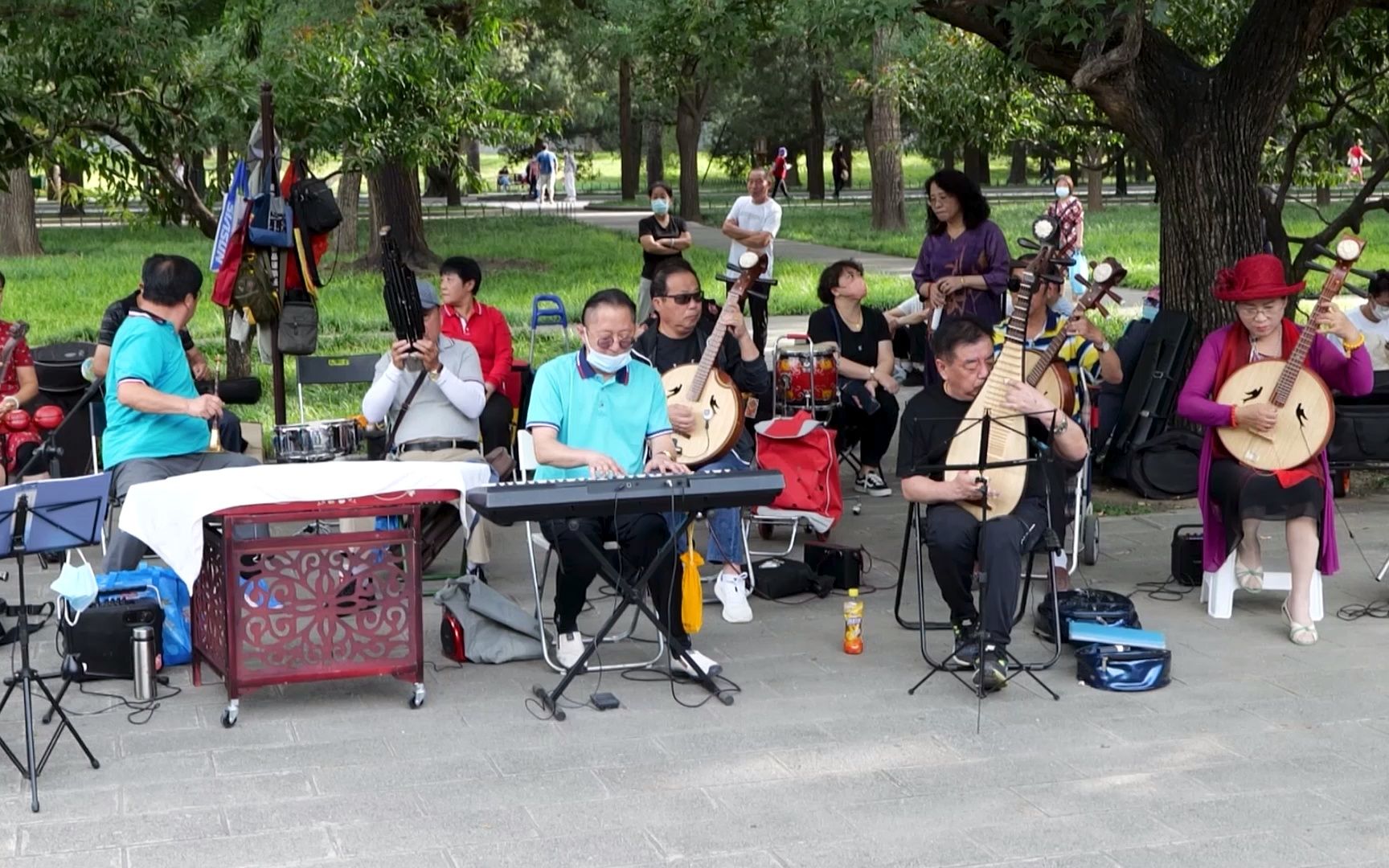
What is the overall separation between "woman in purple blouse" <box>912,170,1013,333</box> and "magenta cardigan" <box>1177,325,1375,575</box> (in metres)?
2.24

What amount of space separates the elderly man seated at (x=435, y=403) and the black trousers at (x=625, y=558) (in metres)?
1.16

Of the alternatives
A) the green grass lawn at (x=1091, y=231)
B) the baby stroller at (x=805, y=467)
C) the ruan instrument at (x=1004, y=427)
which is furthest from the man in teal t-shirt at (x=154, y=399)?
the green grass lawn at (x=1091, y=231)

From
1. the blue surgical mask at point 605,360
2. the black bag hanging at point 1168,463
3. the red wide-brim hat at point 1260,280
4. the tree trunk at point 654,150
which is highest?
the tree trunk at point 654,150

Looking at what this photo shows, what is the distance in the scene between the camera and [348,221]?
25.4 metres

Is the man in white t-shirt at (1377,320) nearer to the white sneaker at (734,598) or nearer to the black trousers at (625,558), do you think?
the white sneaker at (734,598)

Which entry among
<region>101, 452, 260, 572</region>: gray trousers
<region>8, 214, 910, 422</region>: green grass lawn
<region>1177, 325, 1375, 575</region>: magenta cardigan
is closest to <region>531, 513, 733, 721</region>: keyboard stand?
<region>101, 452, 260, 572</region>: gray trousers

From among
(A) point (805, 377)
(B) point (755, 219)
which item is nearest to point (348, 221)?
(B) point (755, 219)

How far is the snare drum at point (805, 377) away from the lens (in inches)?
336

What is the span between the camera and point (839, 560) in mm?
7410

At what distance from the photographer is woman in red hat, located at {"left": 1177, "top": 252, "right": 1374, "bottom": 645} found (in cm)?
655

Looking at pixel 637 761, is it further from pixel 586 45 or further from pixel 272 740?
pixel 586 45

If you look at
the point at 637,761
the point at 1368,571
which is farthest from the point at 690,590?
the point at 1368,571

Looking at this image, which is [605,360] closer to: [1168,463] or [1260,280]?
[1260,280]

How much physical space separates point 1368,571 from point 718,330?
322 cm
